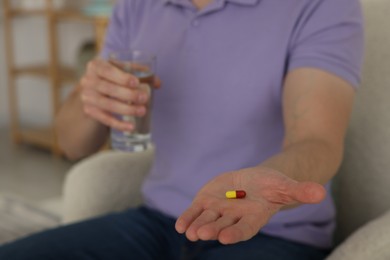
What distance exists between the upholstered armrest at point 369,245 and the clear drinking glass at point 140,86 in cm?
38

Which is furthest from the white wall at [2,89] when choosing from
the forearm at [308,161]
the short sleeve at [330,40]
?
the forearm at [308,161]

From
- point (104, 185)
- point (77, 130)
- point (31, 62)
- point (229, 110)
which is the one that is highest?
point (229, 110)

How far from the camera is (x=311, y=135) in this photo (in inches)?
35.2

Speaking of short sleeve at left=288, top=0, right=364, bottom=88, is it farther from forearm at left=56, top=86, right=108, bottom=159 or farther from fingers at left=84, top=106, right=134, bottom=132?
forearm at left=56, top=86, right=108, bottom=159

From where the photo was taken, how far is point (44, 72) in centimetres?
360

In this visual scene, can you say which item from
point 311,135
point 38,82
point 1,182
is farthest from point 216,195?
point 38,82

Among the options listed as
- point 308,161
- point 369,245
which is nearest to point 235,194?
point 308,161

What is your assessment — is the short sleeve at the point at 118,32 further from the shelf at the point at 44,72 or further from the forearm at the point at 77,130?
the shelf at the point at 44,72

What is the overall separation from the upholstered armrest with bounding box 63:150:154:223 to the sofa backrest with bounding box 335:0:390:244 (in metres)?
0.45

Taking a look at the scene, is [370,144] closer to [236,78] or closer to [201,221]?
[236,78]

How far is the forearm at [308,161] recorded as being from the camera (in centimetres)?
80

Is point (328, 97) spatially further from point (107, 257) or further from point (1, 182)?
point (1, 182)

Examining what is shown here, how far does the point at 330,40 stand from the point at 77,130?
1.80 feet

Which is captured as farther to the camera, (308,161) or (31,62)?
(31,62)
